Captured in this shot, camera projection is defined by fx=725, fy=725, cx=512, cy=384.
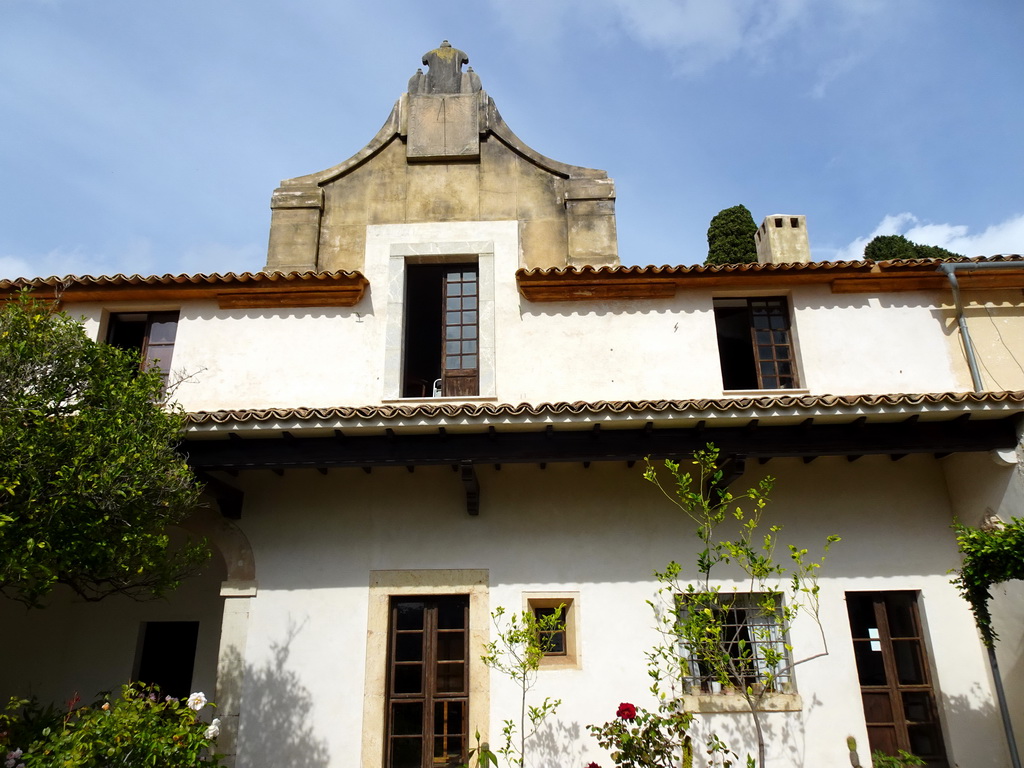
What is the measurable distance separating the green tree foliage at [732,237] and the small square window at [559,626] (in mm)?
14107

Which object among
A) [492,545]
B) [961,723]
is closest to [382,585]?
[492,545]

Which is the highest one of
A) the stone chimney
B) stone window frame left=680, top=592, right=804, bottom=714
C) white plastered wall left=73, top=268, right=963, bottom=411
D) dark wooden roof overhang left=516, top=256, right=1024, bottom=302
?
the stone chimney

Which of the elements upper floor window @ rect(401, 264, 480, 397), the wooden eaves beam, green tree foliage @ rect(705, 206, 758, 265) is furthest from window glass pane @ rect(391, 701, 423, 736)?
green tree foliage @ rect(705, 206, 758, 265)

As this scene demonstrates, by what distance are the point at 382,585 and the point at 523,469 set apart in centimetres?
178

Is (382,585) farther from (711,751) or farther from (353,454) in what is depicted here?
(711,751)

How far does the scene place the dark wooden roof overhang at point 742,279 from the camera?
8211mm

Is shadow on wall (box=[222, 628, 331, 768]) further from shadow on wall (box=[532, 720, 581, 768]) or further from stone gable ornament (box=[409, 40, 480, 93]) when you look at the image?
stone gable ornament (box=[409, 40, 480, 93])

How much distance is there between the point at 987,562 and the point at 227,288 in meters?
8.02

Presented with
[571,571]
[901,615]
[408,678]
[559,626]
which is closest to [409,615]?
[408,678]

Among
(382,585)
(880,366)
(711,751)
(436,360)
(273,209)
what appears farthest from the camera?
(436,360)

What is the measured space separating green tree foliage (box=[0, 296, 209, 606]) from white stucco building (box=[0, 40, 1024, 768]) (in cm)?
106

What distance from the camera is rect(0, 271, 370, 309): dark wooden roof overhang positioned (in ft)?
27.3

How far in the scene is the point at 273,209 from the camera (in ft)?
30.2

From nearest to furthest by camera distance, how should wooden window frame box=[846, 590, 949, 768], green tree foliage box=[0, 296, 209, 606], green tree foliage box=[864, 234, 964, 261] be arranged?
green tree foliage box=[0, 296, 209, 606] < wooden window frame box=[846, 590, 949, 768] < green tree foliage box=[864, 234, 964, 261]
